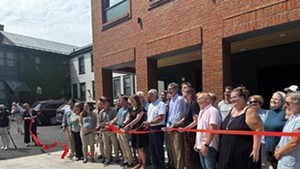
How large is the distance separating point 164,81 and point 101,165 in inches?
274

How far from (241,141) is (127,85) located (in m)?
20.3

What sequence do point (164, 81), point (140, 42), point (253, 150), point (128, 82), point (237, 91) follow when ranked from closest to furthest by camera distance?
point (253, 150) → point (237, 91) → point (140, 42) → point (164, 81) → point (128, 82)

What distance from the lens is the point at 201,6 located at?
21.5ft

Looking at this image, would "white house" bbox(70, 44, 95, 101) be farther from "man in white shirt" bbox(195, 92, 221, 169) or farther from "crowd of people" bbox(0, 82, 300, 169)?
"man in white shirt" bbox(195, 92, 221, 169)

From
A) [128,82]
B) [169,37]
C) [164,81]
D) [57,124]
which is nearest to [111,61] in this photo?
[169,37]

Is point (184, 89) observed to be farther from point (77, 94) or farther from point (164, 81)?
point (77, 94)

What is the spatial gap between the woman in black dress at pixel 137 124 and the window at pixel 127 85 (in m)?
16.8

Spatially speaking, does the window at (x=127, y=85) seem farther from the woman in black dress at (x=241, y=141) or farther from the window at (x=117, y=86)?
the woman in black dress at (x=241, y=141)

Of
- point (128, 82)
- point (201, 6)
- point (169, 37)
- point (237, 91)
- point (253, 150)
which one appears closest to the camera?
point (253, 150)

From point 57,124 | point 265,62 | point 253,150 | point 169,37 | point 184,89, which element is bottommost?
point 57,124

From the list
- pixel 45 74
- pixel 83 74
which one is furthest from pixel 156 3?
pixel 45 74

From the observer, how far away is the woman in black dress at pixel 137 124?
19.4ft

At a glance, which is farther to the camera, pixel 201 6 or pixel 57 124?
pixel 57 124

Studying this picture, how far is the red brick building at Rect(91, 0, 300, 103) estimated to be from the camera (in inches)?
221
